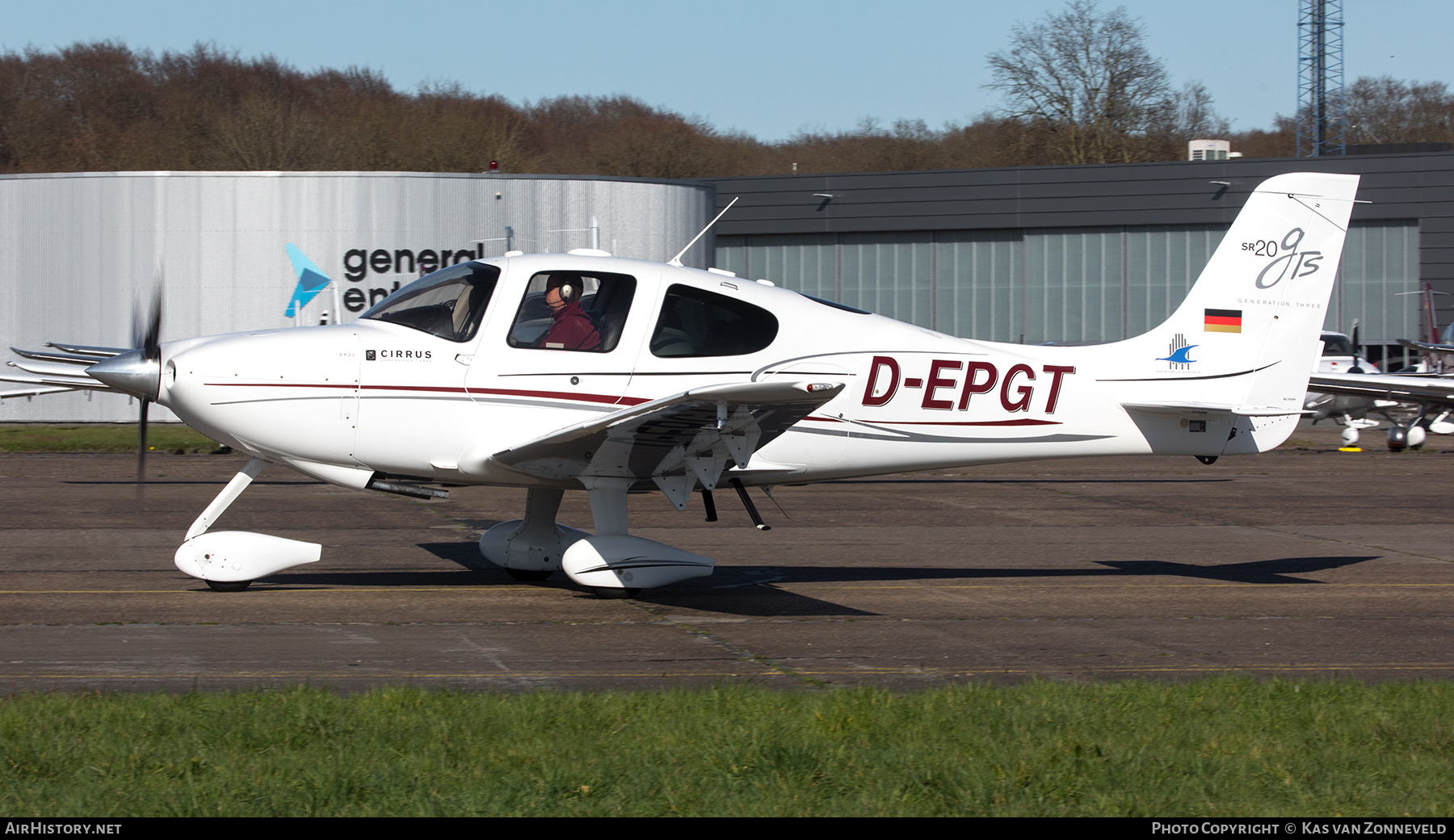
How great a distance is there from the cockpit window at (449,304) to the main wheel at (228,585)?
2.01 meters

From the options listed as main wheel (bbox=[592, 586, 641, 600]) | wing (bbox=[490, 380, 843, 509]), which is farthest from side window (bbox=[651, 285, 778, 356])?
main wheel (bbox=[592, 586, 641, 600])

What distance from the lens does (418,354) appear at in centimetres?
853

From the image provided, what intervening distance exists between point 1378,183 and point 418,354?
40.0 m

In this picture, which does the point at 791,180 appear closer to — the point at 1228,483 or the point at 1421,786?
the point at 1228,483

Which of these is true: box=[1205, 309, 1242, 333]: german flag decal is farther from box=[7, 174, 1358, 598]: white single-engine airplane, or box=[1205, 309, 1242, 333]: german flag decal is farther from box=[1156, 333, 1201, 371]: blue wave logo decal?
box=[1156, 333, 1201, 371]: blue wave logo decal

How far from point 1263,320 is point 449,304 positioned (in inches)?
243

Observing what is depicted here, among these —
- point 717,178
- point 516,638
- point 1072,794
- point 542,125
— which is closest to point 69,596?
point 516,638

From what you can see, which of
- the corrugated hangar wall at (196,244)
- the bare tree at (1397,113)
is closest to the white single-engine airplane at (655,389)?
the corrugated hangar wall at (196,244)

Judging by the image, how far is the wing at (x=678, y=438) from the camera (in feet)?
24.1

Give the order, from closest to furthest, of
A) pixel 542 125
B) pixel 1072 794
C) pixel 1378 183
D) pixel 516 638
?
pixel 1072 794, pixel 516 638, pixel 1378 183, pixel 542 125

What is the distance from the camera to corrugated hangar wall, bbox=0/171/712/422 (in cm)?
2786

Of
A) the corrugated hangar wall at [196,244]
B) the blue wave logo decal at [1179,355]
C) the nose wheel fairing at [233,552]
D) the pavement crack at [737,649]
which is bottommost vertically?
the pavement crack at [737,649]

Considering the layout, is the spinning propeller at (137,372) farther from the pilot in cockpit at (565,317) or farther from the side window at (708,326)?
the side window at (708,326)

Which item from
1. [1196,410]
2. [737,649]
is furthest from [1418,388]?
[737,649]
